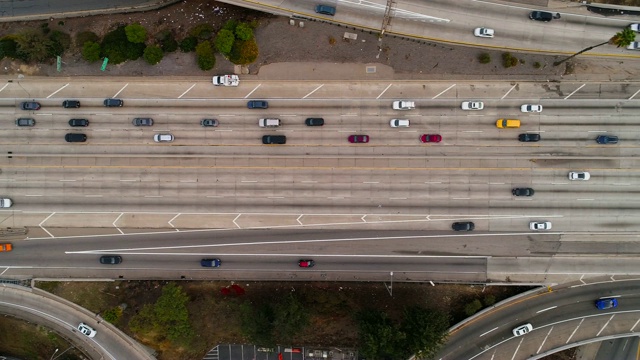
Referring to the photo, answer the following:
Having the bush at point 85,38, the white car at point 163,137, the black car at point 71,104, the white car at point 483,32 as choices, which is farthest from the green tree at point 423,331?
the bush at point 85,38

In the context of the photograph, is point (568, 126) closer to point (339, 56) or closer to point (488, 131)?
point (488, 131)

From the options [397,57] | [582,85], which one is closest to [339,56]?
[397,57]

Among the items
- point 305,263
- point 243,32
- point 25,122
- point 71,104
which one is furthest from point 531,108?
point 25,122

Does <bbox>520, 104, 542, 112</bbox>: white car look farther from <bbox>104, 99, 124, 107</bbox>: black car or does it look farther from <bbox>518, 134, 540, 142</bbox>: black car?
<bbox>104, 99, 124, 107</bbox>: black car

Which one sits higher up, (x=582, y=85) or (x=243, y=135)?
(x=582, y=85)

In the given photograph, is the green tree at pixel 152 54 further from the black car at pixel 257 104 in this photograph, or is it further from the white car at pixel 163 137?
the black car at pixel 257 104
